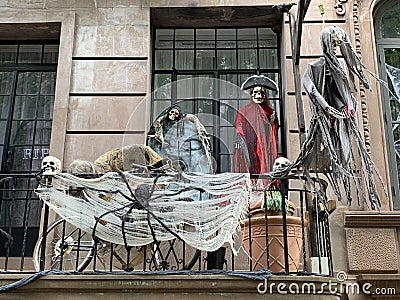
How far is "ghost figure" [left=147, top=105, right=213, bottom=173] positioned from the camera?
9852mm

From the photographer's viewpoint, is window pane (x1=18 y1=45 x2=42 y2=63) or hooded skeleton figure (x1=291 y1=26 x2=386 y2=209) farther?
window pane (x1=18 y1=45 x2=42 y2=63)

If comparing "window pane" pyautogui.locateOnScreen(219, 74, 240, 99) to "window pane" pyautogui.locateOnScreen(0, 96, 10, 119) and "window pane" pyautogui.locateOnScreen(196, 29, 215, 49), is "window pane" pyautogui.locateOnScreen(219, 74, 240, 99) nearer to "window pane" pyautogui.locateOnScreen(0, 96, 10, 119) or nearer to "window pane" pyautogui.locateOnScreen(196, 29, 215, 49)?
"window pane" pyautogui.locateOnScreen(196, 29, 215, 49)

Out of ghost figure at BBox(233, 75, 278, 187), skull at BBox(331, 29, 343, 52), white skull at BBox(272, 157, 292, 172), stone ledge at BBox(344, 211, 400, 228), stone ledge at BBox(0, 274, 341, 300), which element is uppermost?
skull at BBox(331, 29, 343, 52)

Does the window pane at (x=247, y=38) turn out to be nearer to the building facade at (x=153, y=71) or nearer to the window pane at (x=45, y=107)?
the building facade at (x=153, y=71)

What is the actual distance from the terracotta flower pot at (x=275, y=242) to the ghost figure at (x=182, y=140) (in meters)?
2.36

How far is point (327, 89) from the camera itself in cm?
798

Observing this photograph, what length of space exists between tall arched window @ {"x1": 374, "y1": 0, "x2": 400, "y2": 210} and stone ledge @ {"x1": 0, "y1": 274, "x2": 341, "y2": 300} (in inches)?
165

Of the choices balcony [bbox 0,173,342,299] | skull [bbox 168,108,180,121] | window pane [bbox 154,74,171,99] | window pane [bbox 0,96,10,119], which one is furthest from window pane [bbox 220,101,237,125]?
window pane [bbox 0,96,10,119]

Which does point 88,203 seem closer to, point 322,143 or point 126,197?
point 126,197

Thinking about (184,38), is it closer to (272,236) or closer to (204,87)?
(204,87)

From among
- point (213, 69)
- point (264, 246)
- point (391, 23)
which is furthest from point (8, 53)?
point (391, 23)

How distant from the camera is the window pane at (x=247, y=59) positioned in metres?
11.6

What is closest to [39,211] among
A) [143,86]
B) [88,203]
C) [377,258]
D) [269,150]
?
[143,86]

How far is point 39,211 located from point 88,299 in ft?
13.6
